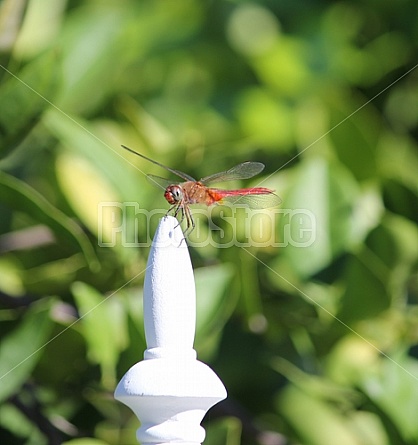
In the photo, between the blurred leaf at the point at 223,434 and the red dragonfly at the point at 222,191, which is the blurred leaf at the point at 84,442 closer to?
the blurred leaf at the point at 223,434

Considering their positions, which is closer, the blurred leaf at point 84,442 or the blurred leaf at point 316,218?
the blurred leaf at point 84,442

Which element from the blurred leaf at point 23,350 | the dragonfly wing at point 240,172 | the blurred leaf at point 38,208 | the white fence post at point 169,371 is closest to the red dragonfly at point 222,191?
the dragonfly wing at point 240,172

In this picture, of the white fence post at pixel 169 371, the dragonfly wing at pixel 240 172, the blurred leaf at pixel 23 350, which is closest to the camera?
the white fence post at pixel 169 371

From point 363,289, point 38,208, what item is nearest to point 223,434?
point 363,289

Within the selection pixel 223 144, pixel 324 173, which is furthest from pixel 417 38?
pixel 324 173

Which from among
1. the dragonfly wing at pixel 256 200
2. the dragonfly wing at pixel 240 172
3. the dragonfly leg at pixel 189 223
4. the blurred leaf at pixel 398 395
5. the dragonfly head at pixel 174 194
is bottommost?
the blurred leaf at pixel 398 395

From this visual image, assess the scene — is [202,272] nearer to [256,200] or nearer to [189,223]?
[189,223]

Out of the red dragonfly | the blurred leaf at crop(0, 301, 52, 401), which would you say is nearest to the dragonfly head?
the red dragonfly

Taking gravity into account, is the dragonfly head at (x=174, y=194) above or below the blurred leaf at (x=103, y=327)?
→ above
